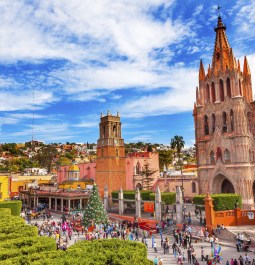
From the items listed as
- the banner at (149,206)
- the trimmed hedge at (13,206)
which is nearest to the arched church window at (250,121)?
the banner at (149,206)

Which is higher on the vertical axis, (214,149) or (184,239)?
(214,149)

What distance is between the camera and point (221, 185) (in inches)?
1542

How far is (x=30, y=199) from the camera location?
53.0 meters

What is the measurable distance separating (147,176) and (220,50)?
82.2 feet

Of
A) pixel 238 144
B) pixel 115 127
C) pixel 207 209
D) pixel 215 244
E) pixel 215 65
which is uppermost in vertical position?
pixel 215 65

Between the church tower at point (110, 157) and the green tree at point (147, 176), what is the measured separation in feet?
13.8

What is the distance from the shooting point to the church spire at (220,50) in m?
40.6

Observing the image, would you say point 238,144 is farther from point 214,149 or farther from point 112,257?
point 112,257

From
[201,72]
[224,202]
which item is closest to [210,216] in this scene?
[224,202]

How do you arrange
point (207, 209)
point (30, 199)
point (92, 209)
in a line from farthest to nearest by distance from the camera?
1. point (30, 199)
2. point (92, 209)
3. point (207, 209)

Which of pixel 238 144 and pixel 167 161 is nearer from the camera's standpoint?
pixel 238 144

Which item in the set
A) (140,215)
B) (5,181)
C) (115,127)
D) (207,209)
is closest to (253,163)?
(207,209)

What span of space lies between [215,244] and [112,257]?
1478 cm

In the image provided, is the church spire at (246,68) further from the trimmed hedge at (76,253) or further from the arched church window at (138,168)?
the trimmed hedge at (76,253)
